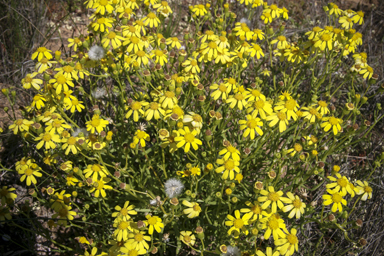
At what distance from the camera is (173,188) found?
278cm

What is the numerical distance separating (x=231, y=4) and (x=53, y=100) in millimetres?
4973

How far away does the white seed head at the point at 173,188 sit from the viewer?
2.75 metres

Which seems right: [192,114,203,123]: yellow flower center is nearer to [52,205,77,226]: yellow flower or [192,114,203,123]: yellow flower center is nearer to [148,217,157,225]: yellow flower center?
[148,217,157,225]: yellow flower center

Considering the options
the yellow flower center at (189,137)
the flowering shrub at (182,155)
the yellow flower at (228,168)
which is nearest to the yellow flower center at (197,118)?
the flowering shrub at (182,155)

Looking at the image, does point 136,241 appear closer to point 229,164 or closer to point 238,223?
point 238,223

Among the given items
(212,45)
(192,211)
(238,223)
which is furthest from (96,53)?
(238,223)

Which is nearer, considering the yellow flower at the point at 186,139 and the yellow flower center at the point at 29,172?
the yellow flower at the point at 186,139

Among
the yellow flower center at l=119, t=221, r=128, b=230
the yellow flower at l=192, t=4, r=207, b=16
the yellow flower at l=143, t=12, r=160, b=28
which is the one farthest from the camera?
the yellow flower at l=192, t=4, r=207, b=16

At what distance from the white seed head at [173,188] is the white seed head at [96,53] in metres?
1.46

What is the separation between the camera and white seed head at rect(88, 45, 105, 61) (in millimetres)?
3037

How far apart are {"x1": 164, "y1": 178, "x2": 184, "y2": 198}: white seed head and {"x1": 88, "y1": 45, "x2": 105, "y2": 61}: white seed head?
146cm

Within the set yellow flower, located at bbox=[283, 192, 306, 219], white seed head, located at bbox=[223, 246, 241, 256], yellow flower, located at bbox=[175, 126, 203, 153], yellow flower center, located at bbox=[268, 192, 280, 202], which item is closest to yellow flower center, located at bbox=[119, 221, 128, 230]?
yellow flower, located at bbox=[175, 126, 203, 153]

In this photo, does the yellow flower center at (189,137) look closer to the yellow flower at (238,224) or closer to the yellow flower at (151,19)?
the yellow flower at (238,224)

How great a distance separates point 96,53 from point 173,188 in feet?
5.25
